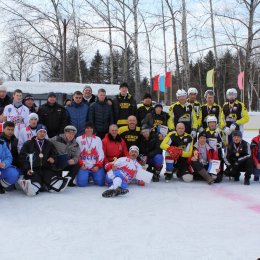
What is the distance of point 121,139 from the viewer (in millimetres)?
6316

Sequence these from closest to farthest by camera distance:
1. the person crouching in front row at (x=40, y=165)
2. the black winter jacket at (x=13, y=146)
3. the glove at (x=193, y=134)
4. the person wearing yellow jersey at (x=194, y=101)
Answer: the person crouching in front row at (x=40, y=165) < the black winter jacket at (x=13, y=146) < the glove at (x=193, y=134) < the person wearing yellow jersey at (x=194, y=101)

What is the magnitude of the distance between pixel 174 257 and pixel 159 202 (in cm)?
192

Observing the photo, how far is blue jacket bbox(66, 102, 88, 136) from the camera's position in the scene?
6.56 m

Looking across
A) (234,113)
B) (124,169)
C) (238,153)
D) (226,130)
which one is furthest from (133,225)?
(234,113)

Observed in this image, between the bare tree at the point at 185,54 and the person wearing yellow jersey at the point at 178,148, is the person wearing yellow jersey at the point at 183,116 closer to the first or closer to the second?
the person wearing yellow jersey at the point at 178,148

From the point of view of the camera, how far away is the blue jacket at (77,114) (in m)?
6.56

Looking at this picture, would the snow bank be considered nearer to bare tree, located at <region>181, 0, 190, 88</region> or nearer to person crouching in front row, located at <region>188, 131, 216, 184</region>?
bare tree, located at <region>181, 0, 190, 88</region>

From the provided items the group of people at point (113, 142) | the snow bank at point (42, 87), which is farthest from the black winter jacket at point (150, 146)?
the snow bank at point (42, 87)

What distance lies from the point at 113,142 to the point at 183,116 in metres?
1.48

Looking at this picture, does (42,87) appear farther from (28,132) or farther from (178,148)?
(178,148)

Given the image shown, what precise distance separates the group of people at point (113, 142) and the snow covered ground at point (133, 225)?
0.33 metres

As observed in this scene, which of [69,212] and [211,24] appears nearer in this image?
[69,212]

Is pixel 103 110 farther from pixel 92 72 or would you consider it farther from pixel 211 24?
pixel 92 72

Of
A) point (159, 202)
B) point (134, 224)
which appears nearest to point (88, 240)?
point (134, 224)
